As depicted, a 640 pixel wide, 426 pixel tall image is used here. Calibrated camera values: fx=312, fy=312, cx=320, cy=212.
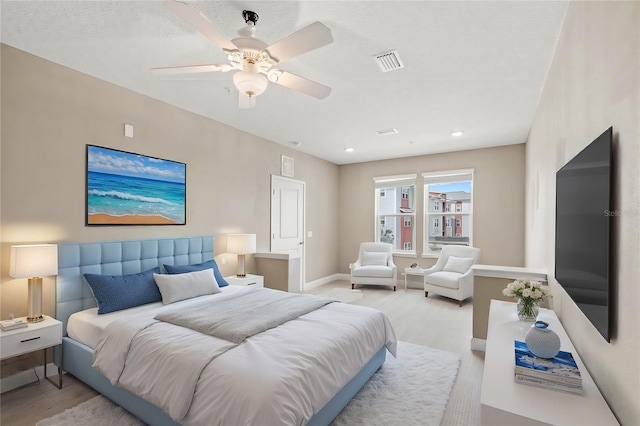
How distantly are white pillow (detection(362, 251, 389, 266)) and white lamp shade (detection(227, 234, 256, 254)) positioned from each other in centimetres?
278

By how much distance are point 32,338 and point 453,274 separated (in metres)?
5.35

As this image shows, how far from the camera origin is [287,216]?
5.74 m

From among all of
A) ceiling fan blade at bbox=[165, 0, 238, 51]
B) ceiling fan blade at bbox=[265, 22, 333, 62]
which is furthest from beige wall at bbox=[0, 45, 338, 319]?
ceiling fan blade at bbox=[265, 22, 333, 62]

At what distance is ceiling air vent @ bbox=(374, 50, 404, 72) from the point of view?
2545 mm

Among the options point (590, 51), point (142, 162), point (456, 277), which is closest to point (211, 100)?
point (142, 162)

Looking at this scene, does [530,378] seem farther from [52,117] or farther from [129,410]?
[52,117]

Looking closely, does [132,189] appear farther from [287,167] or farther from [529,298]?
[529,298]

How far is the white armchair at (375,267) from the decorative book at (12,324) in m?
4.76

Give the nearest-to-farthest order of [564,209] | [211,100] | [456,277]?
[564,209]
[211,100]
[456,277]

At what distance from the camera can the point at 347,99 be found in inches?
138

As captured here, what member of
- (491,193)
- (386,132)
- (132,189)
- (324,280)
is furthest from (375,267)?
(132,189)

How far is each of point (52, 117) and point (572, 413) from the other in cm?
408

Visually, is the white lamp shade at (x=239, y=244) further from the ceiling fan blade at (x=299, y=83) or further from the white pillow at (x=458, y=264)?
the white pillow at (x=458, y=264)

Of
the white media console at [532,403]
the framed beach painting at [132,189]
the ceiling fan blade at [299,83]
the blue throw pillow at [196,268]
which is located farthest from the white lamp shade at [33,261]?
the white media console at [532,403]
